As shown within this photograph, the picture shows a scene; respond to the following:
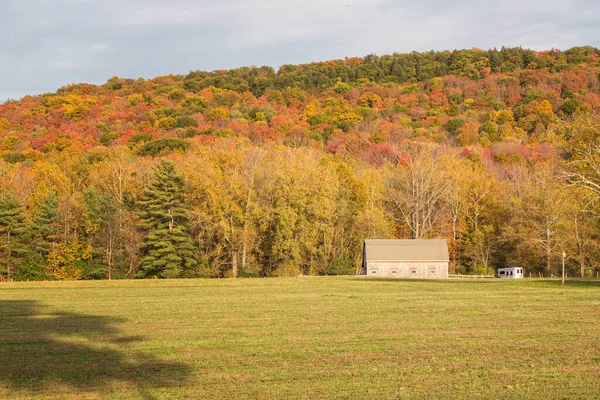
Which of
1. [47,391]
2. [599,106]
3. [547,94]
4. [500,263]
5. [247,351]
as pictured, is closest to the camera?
[47,391]

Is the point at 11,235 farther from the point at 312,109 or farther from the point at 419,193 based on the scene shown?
the point at 312,109

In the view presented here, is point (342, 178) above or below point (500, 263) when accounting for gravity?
above

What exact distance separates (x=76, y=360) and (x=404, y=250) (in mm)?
47848

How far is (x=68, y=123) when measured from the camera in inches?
4225

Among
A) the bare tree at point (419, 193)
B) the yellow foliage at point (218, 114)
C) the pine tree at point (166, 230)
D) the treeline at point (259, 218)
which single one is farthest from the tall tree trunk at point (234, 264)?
the yellow foliage at point (218, 114)

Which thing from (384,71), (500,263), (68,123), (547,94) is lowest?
(500,263)

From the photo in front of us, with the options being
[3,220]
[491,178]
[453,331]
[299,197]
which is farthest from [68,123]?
[453,331]

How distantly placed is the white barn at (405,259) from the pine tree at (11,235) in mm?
31671

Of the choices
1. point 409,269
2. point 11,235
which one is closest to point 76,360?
point 409,269

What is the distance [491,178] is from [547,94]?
52.5m

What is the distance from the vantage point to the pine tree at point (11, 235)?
58.0 m

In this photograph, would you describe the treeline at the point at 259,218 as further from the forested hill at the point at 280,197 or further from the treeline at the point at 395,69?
the treeline at the point at 395,69

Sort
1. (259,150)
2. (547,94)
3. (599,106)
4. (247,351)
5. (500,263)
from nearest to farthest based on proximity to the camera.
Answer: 1. (247,351)
2. (259,150)
3. (500,263)
4. (599,106)
5. (547,94)

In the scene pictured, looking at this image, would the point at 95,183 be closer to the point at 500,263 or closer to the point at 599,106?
the point at 500,263
